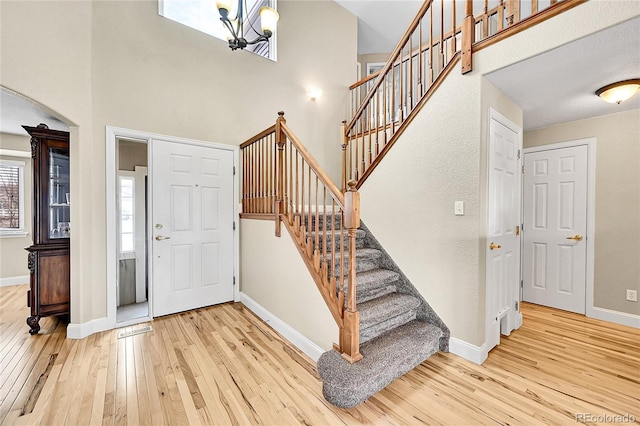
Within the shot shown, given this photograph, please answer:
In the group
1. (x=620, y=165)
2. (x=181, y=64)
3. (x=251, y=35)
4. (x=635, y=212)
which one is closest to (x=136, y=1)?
(x=181, y=64)

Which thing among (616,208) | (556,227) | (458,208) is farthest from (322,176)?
(616,208)

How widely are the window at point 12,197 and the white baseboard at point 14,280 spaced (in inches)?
28.2

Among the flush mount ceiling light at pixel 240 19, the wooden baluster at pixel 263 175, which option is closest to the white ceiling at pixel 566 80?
the flush mount ceiling light at pixel 240 19

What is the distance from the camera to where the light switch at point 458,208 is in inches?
91.1

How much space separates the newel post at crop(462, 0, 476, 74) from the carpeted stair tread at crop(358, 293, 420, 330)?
211 centimetres

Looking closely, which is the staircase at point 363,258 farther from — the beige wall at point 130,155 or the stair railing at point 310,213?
the beige wall at point 130,155

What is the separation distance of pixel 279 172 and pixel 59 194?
2.40m

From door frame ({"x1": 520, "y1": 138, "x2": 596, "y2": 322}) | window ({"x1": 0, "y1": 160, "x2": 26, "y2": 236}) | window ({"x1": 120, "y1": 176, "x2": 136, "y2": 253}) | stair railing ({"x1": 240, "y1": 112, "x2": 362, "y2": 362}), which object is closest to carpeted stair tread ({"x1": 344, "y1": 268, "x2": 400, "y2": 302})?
stair railing ({"x1": 240, "y1": 112, "x2": 362, "y2": 362})

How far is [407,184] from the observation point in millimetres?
2746

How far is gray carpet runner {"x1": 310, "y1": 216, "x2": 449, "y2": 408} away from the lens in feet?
5.83

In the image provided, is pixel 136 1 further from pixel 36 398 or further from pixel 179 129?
pixel 36 398

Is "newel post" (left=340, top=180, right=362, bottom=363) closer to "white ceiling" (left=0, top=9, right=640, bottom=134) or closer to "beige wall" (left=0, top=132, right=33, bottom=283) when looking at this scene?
"white ceiling" (left=0, top=9, right=640, bottom=134)

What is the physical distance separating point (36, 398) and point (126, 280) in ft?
6.82

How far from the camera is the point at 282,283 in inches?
109
